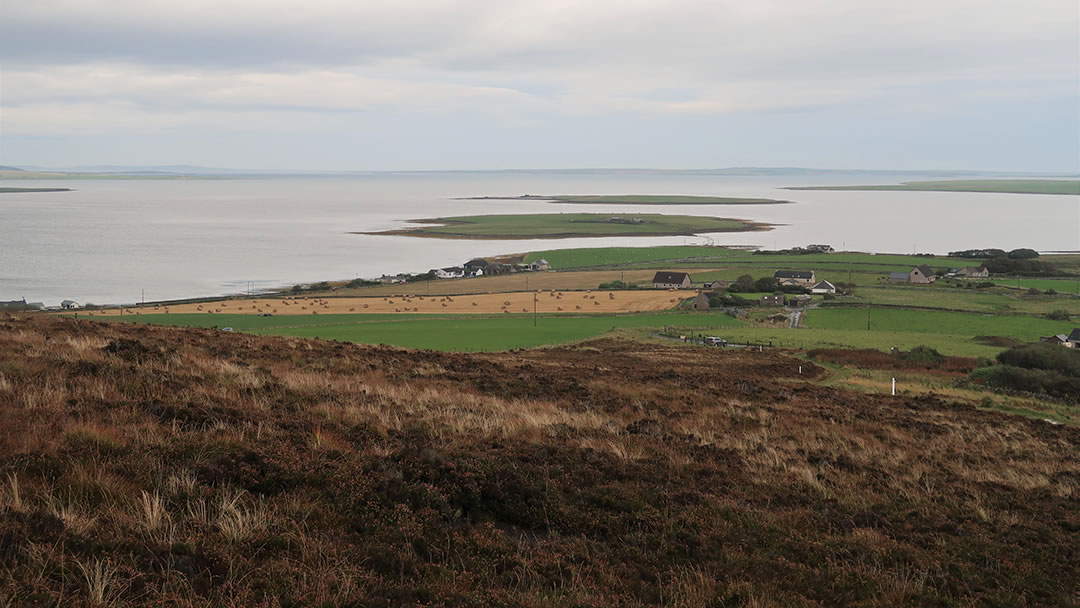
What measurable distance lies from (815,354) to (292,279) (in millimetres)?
70573

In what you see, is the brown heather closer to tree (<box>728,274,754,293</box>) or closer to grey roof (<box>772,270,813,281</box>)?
tree (<box>728,274,754,293</box>)

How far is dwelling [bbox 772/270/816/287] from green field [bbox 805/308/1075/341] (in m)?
17.5

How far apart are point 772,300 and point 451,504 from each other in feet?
261

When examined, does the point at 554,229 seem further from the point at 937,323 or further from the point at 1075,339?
the point at 1075,339

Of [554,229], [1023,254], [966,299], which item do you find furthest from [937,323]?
[554,229]

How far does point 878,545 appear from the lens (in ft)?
28.5

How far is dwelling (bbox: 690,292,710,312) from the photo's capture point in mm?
76250

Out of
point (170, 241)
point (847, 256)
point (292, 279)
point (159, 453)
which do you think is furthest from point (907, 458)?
point (170, 241)

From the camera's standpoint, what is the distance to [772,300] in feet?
274

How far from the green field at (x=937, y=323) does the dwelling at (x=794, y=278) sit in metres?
17.5

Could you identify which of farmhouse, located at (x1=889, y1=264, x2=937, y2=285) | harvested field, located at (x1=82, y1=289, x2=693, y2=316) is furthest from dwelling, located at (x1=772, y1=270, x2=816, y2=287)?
harvested field, located at (x1=82, y1=289, x2=693, y2=316)

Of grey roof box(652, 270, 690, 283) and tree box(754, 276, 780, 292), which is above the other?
grey roof box(652, 270, 690, 283)

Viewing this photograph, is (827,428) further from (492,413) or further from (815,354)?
(815,354)

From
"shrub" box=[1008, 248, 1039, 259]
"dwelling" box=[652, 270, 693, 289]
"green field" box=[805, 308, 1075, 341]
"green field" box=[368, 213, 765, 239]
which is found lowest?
"green field" box=[805, 308, 1075, 341]
